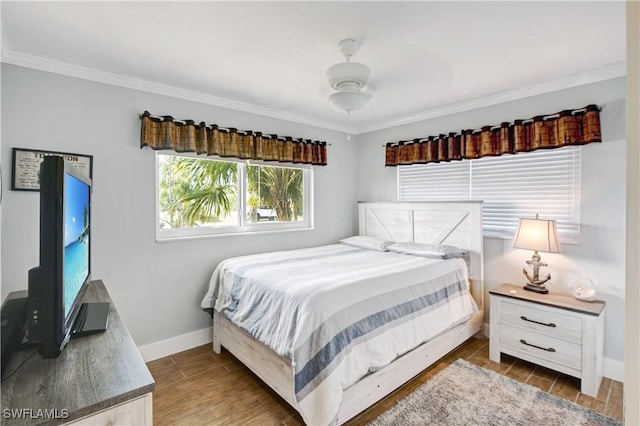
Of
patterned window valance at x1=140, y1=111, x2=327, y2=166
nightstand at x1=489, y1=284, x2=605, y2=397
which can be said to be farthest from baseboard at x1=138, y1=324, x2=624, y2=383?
patterned window valance at x1=140, y1=111, x2=327, y2=166

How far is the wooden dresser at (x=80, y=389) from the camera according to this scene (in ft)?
2.61

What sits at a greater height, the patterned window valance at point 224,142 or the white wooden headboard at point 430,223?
the patterned window valance at point 224,142

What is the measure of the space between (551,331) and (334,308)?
1905mm

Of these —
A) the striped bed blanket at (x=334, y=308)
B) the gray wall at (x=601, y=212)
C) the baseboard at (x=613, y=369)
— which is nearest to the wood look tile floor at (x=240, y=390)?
the baseboard at (x=613, y=369)

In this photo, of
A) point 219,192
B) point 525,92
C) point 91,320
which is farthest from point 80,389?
point 525,92

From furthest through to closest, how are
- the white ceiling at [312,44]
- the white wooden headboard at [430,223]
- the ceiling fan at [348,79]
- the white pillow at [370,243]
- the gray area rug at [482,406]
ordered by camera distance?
the white pillow at [370,243] → the white wooden headboard at [430,223] → the ceiling fan at [348,79] → the gray area rug at [482,406] → the white ceiling at [312,44]

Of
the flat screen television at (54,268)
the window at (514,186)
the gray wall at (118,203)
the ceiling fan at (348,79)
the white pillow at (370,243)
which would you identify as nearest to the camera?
the flat screen television at (54,268)

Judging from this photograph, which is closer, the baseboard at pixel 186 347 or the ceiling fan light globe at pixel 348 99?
the ceiling fan light globe at pixel 348 99

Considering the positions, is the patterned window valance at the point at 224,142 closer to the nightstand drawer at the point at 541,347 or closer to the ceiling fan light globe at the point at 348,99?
the ceiling fan light globe at the point at 348,99

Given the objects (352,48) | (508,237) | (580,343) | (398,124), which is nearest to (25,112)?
(352,48)

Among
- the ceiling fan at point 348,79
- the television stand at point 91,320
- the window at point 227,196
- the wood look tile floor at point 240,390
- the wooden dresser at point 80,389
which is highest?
the ceiling fan at point 348,79

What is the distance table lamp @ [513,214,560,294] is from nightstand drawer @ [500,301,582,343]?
0.28 meters

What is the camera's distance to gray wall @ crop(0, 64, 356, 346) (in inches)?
88.2

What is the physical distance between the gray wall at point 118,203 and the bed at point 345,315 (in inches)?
14.2
